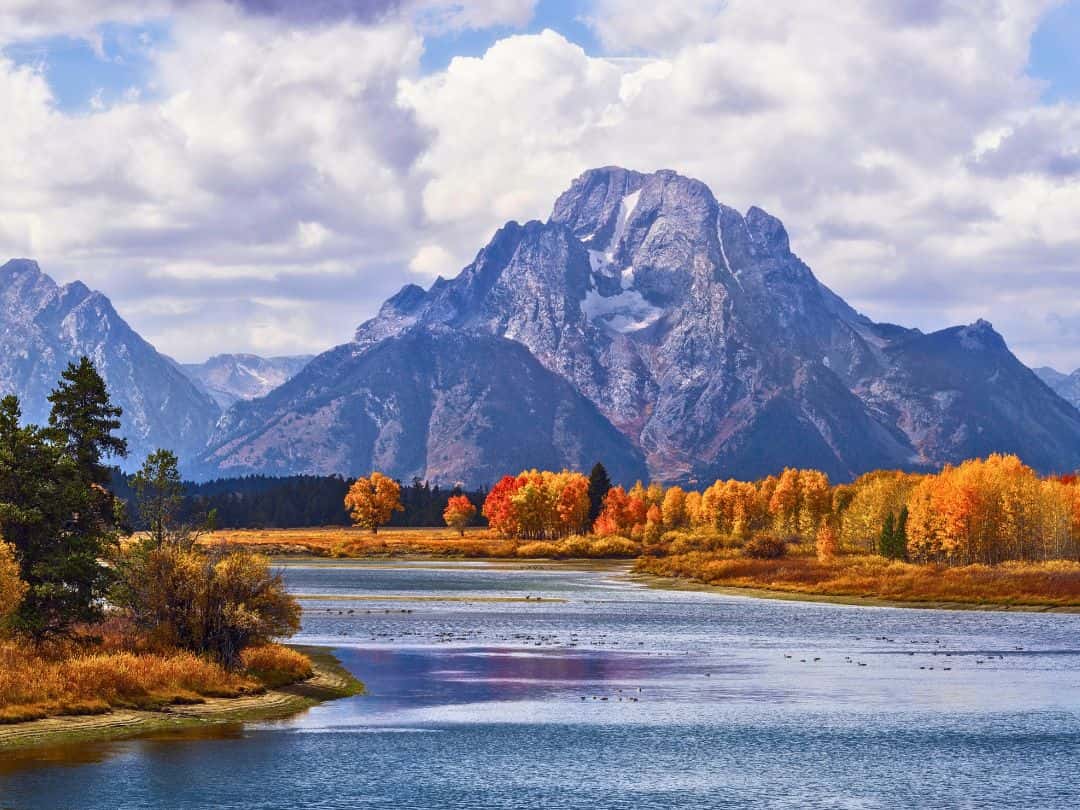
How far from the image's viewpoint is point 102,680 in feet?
188

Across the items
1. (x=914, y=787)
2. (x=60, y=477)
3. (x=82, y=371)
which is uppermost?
(x=82, y=371)

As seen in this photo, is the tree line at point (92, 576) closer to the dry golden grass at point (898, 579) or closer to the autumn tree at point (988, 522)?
the dry golden grass at point (898, 579)

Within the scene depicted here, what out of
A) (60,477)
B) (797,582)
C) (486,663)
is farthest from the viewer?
(797,582)

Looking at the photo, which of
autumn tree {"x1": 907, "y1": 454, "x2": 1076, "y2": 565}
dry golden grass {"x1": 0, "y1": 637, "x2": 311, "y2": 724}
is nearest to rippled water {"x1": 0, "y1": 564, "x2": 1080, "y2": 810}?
dry golden grass {"x1": 0, "y1": 637, "x2": 311, "y2": 724}

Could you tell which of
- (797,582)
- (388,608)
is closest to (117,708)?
(388,608)

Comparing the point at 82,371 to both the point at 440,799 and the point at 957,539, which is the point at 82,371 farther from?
the point at 957,539

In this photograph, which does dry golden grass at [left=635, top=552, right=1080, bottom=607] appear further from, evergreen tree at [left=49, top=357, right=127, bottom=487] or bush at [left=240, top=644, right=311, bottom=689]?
evergreen tree at [left=49, top=357, right=127, bottom=487]

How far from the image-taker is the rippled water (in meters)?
46.0

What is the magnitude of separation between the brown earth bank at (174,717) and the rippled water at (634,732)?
1426 millimetres

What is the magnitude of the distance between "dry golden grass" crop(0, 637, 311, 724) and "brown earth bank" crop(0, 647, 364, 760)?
436 mm

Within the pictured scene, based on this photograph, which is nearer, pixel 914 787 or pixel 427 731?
pixel 914 787

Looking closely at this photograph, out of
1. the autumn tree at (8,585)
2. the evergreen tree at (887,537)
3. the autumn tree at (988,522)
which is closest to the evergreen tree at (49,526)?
the autumn tree at (8,585)

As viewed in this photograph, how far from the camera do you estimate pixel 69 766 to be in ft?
155

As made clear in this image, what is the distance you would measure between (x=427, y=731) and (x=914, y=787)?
67.2ft
